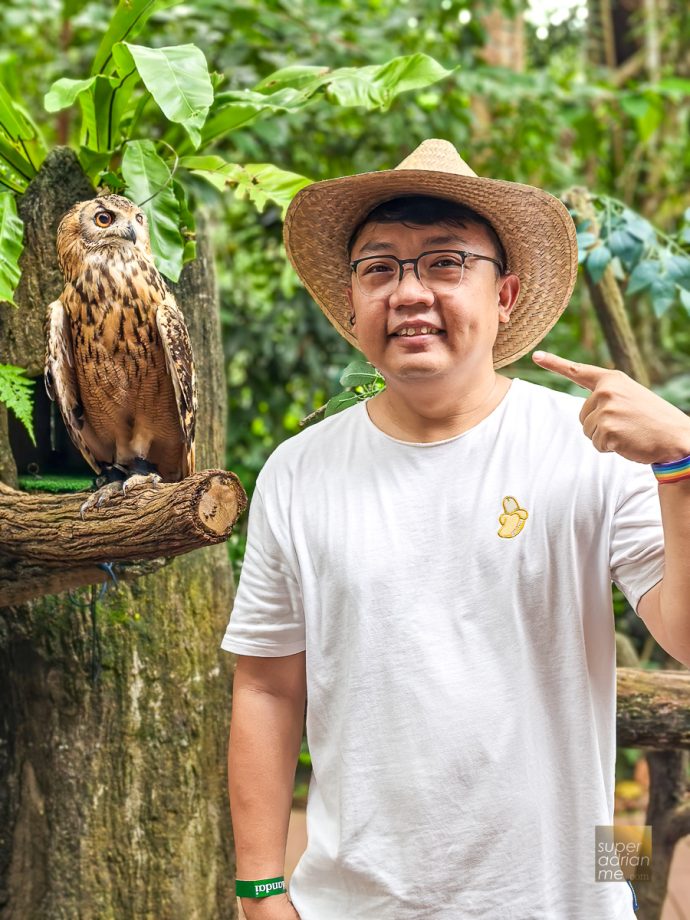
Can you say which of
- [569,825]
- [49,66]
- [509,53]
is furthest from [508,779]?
[49,66]

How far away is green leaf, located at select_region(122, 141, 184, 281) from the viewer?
6.93 ft

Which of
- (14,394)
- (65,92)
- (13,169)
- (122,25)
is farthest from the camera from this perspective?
(13,169)

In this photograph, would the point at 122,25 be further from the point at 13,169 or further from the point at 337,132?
the point at 337,132

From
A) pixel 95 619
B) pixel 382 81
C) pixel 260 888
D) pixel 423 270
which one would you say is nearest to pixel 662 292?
pixel 382 81

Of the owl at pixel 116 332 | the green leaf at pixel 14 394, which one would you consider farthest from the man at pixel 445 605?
the green leaf at pixel 14 394

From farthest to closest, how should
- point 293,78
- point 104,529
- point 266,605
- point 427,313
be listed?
point 293,78
point 104,529
point 266,605
point 427,313

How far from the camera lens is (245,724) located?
162 centimetres

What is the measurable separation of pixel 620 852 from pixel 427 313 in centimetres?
97

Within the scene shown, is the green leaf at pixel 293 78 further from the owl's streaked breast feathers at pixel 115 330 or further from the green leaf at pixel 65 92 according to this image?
the owl's streaked breast feathers at pixel 115 330

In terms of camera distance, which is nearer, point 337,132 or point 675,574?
point 675,574

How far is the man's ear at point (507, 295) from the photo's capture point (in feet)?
5.38

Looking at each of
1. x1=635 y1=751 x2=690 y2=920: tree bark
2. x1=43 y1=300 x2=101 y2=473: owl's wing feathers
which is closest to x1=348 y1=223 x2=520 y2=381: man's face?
x1=43 y1=300 x2=101 y2=473: owl's wing feathers

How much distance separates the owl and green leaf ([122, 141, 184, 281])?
13 cm

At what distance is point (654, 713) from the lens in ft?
7.98
